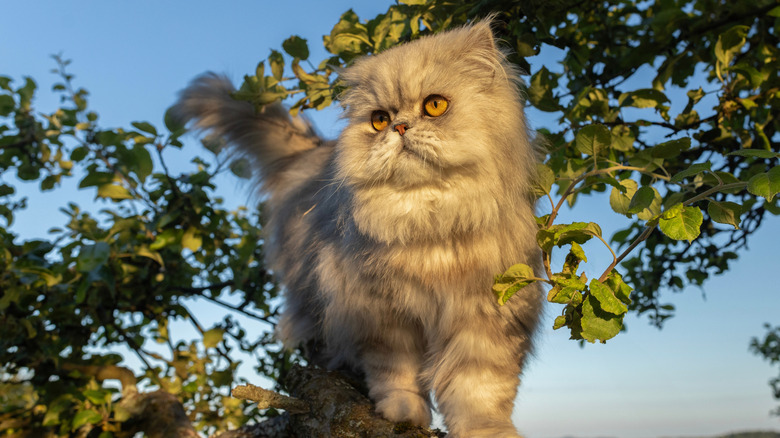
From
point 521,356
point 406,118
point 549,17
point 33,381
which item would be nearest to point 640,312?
point 521,356

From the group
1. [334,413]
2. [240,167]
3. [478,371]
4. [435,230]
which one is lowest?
[334,413]

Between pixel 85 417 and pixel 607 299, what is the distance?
2.37 metres

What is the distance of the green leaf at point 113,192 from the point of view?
2566mm

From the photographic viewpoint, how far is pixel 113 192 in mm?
2590

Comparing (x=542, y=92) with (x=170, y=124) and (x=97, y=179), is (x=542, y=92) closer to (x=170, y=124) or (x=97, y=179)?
(x=170, y=124)

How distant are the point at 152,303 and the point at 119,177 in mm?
939

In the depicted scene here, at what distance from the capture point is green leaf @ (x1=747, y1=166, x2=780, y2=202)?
45.3 inches

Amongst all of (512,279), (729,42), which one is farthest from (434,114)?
(729,42)

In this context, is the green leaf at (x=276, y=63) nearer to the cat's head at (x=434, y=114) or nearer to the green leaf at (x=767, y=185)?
the cat's head at (x=434, y=114)

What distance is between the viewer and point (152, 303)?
322 centimetres

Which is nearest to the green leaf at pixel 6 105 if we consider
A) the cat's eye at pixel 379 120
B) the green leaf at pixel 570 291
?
the cat's eye at pixel 379 120

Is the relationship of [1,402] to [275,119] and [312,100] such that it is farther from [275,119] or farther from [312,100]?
[312,100]

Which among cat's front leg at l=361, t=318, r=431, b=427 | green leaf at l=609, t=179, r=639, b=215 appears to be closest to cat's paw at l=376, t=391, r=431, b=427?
cat's front leg at l=361, t=318, r=431, b=427

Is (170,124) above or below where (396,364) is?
above
